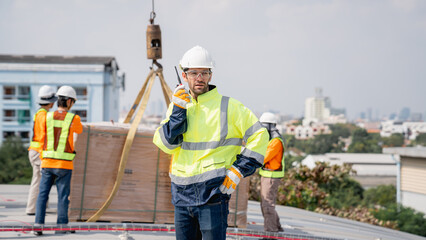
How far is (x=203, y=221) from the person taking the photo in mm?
3168

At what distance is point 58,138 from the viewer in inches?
221

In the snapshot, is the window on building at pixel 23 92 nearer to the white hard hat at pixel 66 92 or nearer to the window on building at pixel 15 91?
the window on building at pixel 15 91

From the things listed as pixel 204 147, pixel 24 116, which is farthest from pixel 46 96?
pixel 24 116

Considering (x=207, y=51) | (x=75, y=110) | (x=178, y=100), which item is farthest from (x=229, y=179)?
(x=75, y=110)

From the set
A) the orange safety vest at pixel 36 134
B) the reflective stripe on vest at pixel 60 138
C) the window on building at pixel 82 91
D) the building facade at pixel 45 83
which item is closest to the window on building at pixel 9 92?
the building facade at pixel 45 83

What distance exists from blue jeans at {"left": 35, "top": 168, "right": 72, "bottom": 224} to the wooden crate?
1.24 ft

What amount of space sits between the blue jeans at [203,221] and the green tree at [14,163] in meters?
12.5

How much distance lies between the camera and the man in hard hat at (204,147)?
3.19m

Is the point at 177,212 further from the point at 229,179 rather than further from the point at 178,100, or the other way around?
the point at 178,100

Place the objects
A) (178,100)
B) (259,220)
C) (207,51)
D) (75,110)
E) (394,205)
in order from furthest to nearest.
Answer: (75,110), (394,205), (259,220), (207,51), (178,100)

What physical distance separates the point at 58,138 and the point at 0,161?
15.3 meters

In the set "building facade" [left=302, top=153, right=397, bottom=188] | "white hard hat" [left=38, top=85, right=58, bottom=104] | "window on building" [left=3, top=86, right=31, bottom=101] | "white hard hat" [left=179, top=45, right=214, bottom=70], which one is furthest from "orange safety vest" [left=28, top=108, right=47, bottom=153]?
"building facade" [left=302, top=153, right=397, bottom=188]

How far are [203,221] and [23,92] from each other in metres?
49.7

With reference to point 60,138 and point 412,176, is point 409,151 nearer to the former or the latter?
point 412,176
